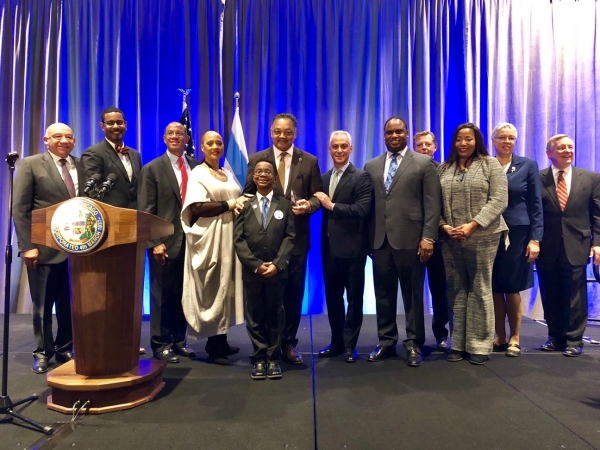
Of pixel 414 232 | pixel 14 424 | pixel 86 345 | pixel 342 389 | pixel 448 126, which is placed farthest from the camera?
pixel 448 126

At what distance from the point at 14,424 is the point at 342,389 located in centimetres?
174

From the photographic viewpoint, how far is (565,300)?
3.68 m

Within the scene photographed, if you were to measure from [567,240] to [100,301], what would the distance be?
3.46 metres

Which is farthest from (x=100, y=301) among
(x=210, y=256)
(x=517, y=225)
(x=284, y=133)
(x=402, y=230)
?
(x=517, y=225)

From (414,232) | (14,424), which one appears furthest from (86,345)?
(414,232)

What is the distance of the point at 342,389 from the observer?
271 cm

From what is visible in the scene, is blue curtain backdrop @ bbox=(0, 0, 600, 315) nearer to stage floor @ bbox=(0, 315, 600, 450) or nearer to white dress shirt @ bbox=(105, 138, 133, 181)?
white dress shirt @ bbox=(105, 138, 133, 181)

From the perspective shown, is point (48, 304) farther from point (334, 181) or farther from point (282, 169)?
point (334, 181)

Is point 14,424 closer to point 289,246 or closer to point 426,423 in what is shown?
point 289,246

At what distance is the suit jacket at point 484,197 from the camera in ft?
10.4

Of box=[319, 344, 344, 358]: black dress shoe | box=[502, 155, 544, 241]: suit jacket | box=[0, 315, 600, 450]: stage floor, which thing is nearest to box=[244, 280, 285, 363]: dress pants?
box=[0, 315, 600, 450]: stage floor

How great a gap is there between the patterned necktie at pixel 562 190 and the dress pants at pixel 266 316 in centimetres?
242

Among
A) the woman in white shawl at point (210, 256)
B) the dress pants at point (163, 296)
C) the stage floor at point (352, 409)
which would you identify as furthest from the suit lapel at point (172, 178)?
the stage floor at point (352, 409)

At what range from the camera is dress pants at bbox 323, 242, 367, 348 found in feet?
11.0
